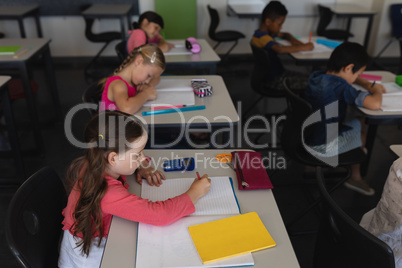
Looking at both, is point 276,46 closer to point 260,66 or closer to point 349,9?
point 260,66

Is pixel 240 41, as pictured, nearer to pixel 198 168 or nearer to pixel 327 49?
pixel 327 49

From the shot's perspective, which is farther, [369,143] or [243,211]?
[369,143]

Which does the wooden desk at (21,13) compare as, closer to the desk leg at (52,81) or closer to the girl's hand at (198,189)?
the desk leg at (52,81)

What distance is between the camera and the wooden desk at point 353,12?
4.62 meters

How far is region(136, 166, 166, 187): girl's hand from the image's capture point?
126cm

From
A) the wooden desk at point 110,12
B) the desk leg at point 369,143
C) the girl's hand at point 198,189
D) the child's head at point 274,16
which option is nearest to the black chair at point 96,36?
the wooden desk at point 110,12

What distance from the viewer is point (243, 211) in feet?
3.71

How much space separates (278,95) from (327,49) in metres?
0.59

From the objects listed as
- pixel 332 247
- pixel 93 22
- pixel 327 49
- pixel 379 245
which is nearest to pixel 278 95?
pixel 327 49

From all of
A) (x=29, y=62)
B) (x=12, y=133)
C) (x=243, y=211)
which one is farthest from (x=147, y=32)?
(x=243, y=211)

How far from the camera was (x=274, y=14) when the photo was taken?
3.14 meters

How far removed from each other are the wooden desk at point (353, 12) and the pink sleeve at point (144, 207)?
4.37m

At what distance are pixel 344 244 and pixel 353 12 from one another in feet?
14.4

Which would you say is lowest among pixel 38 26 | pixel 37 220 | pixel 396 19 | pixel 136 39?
pixel 38 26
